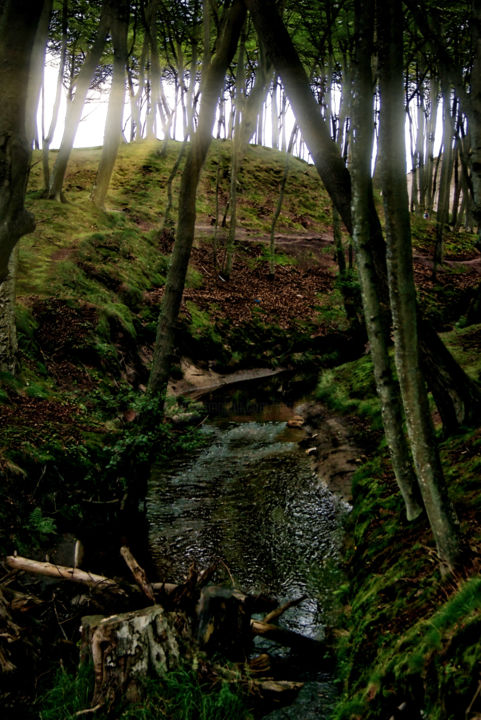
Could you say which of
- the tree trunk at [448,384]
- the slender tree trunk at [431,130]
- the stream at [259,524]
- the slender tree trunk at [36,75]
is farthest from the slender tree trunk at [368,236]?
the slender tree trunk at [431,130]

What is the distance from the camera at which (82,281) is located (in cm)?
1363

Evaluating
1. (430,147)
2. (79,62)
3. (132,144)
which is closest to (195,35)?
(132,144)

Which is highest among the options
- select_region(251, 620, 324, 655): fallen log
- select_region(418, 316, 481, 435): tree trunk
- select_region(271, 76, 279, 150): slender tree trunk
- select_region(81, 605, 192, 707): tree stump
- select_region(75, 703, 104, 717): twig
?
select_region(271, 76, 279, 150): slender tree trunk

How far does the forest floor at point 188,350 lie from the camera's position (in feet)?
15.7

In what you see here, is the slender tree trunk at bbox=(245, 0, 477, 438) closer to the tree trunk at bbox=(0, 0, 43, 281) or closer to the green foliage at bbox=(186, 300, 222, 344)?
the tree trunk at bbox=(0, 0, 43, 281)

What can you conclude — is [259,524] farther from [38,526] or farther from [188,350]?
[188,350]

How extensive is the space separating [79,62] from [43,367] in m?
30.8

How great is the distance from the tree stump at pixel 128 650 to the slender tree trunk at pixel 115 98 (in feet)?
56.9

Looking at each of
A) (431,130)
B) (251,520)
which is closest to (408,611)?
(251,520)

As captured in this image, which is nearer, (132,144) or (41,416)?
(41,416)

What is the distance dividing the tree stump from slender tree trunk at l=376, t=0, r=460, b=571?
210 cm

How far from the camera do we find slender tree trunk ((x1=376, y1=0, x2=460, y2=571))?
331cm

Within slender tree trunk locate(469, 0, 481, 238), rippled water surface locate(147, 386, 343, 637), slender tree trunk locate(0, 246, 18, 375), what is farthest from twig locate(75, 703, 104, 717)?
slender tree trunk locate(0, 246, 18, 375)

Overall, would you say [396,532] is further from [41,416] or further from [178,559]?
[41,416]
